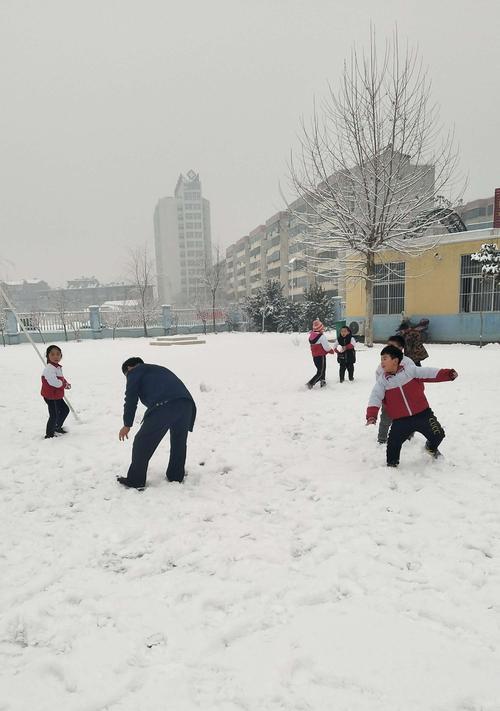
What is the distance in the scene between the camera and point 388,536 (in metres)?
3.48

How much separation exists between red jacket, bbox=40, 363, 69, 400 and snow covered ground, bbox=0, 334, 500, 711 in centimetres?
73

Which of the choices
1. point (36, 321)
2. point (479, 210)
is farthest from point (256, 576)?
point (479, 210)

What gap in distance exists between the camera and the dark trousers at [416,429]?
182 inches

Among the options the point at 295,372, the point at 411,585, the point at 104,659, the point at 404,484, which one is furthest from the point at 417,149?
the point at 104,659

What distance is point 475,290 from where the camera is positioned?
1731 centimetres

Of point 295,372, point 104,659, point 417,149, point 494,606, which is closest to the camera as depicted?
point 104,659

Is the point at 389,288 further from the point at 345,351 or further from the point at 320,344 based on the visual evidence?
the point at 320,344

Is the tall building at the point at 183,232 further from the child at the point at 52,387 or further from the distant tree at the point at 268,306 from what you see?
the child at the point at 52,387

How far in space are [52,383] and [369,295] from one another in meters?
14.3

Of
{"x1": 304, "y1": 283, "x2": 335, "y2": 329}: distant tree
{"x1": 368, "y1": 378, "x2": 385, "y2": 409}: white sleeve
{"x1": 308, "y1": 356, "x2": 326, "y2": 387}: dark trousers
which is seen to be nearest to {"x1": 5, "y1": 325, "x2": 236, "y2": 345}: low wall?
{"x1": 304, "y1": 283, "x2": 335, "y2": 329}: distant tree

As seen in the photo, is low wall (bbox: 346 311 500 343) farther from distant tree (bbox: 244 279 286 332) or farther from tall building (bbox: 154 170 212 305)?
tall building (bbox: 154 170 212 305)

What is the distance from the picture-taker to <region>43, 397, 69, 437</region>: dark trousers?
256 inches

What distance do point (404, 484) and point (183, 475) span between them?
8.19 feet

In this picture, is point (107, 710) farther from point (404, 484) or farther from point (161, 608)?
point (404, 484)
